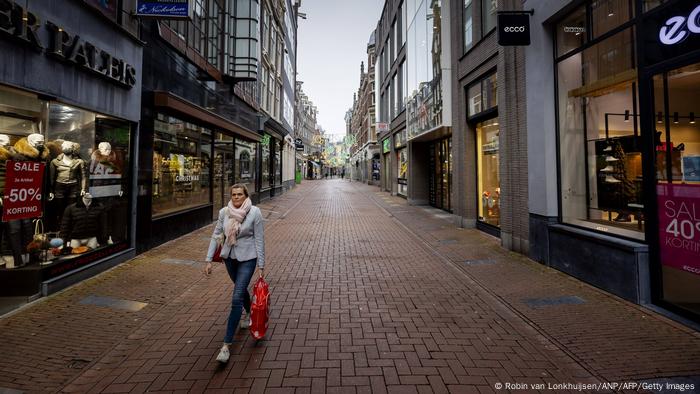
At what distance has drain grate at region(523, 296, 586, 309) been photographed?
5245 millimetres

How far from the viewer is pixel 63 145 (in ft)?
20.1

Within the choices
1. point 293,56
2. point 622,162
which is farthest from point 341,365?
point 293,56

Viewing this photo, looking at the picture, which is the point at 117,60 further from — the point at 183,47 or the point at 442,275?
the point at 442,275

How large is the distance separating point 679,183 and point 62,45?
947 centimetres

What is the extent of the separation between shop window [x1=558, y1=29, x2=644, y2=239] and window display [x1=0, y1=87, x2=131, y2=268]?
948 centimetres

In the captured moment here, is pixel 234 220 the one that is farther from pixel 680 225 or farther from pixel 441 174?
pixel 441 174

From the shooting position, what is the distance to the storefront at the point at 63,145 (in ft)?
17.0

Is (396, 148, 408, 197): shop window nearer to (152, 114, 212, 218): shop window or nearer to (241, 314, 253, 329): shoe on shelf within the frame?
(152, 114, 212, 218): shop window

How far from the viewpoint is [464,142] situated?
40.0ft

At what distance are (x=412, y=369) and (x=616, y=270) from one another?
415 centimetres

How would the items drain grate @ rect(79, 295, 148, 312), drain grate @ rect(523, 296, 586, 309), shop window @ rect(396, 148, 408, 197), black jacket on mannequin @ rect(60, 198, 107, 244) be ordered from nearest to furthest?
1. drain grate @ rect(79, 295, 148, 312)
2. drain grate @ rect(523, 296, 586, 309)
3. black jacket on mannequin @ rect(60, 198, 107, 244)
4. shop window @ rect(396, 148, 408, 197)

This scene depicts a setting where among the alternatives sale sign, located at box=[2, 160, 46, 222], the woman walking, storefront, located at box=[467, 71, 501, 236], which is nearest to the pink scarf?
the woman walking

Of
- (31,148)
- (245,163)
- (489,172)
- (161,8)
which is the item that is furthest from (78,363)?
(245,163)

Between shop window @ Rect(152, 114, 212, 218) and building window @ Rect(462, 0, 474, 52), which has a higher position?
building window @ Rect(462, 0, 474, 52)
